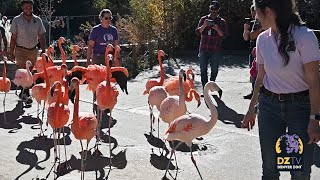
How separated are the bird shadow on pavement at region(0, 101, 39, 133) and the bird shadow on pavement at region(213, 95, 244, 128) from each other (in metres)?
3.02

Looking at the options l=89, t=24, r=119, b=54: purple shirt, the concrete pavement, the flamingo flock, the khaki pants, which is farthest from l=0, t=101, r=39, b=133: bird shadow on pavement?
l=89, t=24, r=119, b=54: purple shirt

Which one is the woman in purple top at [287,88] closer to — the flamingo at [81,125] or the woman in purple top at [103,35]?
the flamingo at [81,125]

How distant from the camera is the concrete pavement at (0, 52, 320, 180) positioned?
17.5 ft

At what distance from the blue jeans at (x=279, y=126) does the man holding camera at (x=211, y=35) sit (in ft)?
17.9

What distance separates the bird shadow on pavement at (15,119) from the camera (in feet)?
24.2

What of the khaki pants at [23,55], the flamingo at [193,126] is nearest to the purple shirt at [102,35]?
the khaki pants at [23,55]

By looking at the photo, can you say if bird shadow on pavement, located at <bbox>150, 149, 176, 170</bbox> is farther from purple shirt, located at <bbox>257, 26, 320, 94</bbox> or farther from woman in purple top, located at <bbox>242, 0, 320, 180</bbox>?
purple shirt, located at <bbox>257, 26, 320, 94</bbox>

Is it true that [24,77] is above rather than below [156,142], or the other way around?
above

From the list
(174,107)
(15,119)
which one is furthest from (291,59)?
(15,119)

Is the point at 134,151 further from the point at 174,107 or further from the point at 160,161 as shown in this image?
the point at 174,107

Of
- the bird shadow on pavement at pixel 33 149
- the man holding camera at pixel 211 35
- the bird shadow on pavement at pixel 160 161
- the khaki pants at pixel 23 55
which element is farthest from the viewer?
the khaki pants at pixel 23 55

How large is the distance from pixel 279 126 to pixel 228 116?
454 cm

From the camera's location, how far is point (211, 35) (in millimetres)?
8984

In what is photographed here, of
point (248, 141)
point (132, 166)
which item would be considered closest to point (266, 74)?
point (132, 166)
